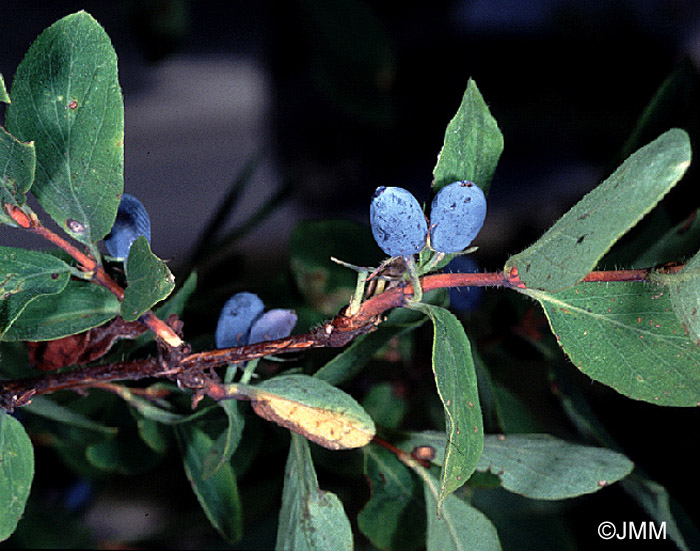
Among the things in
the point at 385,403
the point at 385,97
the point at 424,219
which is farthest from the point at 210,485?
the point at 385,97

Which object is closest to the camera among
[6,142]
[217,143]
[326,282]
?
[6,142]

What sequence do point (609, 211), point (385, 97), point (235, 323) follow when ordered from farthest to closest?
point (385, 97), point (235, 323), point (609, 211)

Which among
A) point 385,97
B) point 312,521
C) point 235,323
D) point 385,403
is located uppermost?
point 385,97

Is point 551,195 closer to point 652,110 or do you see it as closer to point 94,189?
point 652,110

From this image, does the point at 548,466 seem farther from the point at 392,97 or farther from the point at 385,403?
the point at 392,97

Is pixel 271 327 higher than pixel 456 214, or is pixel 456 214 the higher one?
pixel 456 214

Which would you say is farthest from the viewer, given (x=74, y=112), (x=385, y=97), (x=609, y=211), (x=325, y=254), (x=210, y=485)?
(x=385, y=97)

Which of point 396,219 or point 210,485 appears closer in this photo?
point 396,219

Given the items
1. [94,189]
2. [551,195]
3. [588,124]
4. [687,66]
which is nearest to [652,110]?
[687,66]
